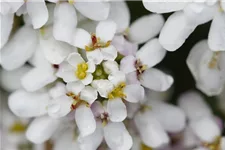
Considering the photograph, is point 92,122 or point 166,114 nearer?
point 92,122

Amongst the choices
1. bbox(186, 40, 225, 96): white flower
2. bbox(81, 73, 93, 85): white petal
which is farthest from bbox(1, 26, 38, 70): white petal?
bbox(186, 40, 225, 96): white flower

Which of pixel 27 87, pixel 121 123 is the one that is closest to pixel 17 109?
pixel 27 87

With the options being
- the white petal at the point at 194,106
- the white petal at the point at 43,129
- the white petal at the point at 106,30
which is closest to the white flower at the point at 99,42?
the white petal at the point at 106,30

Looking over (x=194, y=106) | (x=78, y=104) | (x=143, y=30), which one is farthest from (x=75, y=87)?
(x=194, y=106)

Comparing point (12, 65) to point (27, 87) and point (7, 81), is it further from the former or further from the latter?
point (7, 81)

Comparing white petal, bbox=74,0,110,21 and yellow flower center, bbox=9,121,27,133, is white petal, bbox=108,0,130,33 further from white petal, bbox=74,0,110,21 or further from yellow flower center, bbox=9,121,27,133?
yellow flower center, bbox=9,121,27,133

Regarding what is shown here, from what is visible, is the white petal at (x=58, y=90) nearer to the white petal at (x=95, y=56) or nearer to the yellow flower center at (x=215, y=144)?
the white petal at (x=95, y=56)

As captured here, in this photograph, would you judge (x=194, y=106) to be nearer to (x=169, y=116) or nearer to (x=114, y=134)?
(x=169, y=116)
